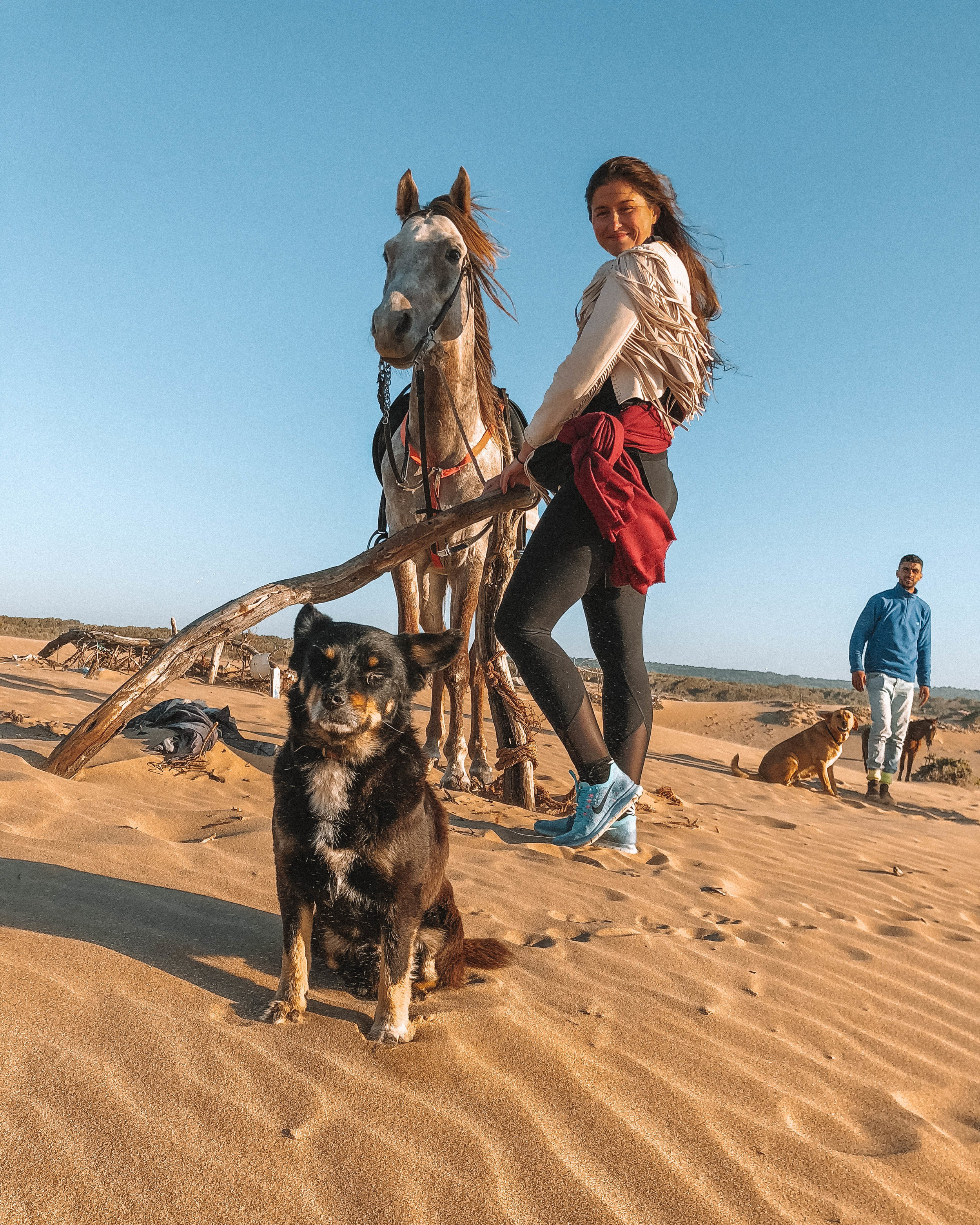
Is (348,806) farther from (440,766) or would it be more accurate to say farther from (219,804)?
(440,766)

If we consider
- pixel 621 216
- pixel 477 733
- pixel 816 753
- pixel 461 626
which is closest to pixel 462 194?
pixel 621 216

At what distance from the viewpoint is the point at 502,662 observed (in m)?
6.10

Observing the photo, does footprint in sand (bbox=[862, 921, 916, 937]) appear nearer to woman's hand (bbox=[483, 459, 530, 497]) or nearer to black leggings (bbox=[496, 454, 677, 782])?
black leggings (bbox=[496, 454, 677, 782])

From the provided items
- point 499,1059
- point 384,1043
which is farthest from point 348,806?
point 499,1059

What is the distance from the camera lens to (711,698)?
102ft

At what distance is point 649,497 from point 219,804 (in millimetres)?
3017

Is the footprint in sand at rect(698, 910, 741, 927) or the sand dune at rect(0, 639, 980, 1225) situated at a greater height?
the sand dune at rect(0, 639, 980, 1225)

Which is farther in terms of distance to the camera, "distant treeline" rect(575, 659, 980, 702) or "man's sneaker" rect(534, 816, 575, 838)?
"distant treeline" rect(575, 659, 980, 702)

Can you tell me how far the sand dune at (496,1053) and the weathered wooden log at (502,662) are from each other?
1363 mm

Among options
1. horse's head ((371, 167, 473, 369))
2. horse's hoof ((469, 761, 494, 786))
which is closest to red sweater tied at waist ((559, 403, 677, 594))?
horse's head ((371, 167, 473, 369))

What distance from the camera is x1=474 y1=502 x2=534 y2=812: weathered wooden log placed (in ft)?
18.5

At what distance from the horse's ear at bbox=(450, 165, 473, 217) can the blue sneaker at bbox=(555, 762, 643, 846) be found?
4129 mm

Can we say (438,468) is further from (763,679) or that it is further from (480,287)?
(763,679)

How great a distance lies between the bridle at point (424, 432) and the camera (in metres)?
5.40
